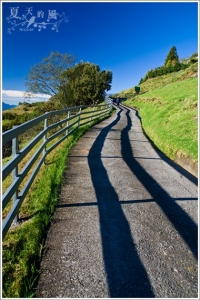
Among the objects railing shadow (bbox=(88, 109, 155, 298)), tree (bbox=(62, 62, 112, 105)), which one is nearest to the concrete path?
railing shadow (bbox=(88, 109, 155, 298))

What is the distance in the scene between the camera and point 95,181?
5.50 metres

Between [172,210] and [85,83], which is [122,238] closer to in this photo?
[172,210]

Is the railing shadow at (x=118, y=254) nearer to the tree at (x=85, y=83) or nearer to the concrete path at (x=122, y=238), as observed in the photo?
the concrete path at (x=122, y=238)

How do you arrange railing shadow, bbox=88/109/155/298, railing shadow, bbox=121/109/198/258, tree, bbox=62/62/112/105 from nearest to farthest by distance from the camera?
railing shadow, bbox=88/109/155/298 < railing shadow, bbox=121/109/198/258 < tree, bbox=62/62/112/105

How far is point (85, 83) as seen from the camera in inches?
1528

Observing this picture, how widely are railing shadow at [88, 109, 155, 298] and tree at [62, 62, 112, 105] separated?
35.3 metres

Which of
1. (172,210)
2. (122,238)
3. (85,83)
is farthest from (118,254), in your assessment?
(85,83)

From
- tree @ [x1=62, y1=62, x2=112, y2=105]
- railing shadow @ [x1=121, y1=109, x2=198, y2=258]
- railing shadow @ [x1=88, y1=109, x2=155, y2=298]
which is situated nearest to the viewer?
railing shadow @ [x1=88, y1=109, x2=155, y2=298]

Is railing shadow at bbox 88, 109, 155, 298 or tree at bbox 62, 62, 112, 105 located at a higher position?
tree at bbox 62, 62, 112, 105

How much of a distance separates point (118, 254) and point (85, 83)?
124 ft

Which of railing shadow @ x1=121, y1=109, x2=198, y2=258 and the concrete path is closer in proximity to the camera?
the concrete path

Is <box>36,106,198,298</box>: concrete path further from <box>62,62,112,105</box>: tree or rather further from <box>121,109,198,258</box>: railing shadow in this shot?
<box>62,62,112,105</box>: tree

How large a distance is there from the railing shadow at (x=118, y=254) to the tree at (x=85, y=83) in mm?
35281

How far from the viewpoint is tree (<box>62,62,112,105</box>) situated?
38.9 meters
